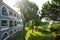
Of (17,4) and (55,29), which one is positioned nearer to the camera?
(55,29)

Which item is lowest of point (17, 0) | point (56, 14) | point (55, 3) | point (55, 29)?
point (55, 29)

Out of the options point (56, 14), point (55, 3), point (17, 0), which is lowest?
point (56, 14)

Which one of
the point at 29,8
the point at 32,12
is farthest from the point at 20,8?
the point at 32,12

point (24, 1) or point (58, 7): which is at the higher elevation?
point (24, 1)

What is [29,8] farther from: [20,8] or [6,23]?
[6,23]

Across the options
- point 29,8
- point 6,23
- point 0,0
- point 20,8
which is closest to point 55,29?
point 6,23

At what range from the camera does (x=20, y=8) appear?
43906mm

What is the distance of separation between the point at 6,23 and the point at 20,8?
17.9 metres

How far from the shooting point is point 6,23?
26.7 metres

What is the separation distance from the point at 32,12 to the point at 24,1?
11.2 metres

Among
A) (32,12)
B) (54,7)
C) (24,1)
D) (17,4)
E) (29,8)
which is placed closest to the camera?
(54,7)

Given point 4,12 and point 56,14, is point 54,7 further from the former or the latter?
point 4,12

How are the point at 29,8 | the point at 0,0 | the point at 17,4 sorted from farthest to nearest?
the point at 29,8 < the point at 17,4 < the point at 0,0

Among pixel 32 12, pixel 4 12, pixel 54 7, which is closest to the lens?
pixel 4 12
